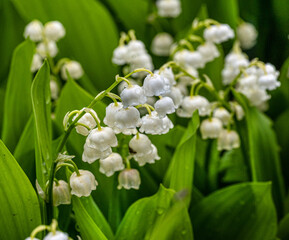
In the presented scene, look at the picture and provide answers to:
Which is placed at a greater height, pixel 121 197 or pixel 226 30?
pixel 226 30

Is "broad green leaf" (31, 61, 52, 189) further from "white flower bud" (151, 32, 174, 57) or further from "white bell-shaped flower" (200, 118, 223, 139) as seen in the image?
"white flower bud" (151, 32, 174, 57)

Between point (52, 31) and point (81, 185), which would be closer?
point (81, 185)

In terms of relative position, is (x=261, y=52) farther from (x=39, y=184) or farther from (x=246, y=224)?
(x=39, y=184)

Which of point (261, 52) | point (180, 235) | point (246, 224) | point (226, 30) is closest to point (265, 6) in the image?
point (261, 52)

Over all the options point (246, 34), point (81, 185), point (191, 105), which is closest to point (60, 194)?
point (81, 185)

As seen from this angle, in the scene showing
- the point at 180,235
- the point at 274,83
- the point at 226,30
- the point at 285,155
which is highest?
the point at 226,30

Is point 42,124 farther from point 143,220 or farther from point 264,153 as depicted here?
point 264,153

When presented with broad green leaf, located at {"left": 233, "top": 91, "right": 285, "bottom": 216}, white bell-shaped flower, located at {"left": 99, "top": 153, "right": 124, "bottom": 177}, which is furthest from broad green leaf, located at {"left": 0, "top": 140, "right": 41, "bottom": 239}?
broad green leaf, located at {"left": 233, "top": 91, "right": 285, "bottom": 216}
